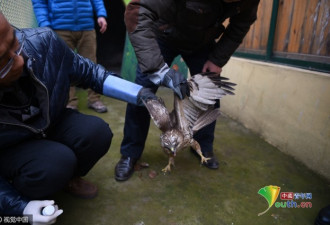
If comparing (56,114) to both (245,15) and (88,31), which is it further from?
(88,31)

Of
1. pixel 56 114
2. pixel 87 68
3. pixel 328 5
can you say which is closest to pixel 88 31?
pixel 87 68

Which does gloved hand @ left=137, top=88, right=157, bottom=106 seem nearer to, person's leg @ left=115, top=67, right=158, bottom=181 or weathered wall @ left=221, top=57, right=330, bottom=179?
person's leg @ left=115, top=67, right=158, bottom=181

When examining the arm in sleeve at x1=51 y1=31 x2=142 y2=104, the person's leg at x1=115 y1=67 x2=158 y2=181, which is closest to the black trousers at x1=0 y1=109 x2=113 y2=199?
the arm in sleeve at x1=51 y1=31 x2=142 y2=104

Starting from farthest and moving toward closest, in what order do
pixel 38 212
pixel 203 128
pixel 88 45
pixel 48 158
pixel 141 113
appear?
pixel 88 45, pixel 203 128, pixel 141 113, pixel 48 158, pixel 38 212

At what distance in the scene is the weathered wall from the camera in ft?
7.41

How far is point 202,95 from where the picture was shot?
1908 mm

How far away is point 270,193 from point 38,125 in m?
1.72

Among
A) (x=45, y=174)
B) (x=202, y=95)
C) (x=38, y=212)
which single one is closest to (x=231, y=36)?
(x=202, y=95)

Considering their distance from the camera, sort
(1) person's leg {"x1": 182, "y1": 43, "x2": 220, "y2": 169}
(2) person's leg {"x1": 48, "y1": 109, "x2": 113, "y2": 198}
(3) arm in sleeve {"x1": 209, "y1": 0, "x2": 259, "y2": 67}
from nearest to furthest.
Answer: (2) person's leg {"x1": 48, "y1": 109, "x2": 113, "y2": 198} → (3) arm in sleeve {"x1": 209, "y1": 0, "x2": 259, "y2": 67} → (1) person's leg {"x1": 182, "y1": 43, "x2": 220, "y2": 169}

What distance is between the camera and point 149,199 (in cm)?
190

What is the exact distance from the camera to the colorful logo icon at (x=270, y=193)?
1952 mm

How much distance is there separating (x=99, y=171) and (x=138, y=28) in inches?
48.9

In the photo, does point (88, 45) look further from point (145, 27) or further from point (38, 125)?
point (38, 125)

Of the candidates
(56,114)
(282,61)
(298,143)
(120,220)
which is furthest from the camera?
(282,61)
